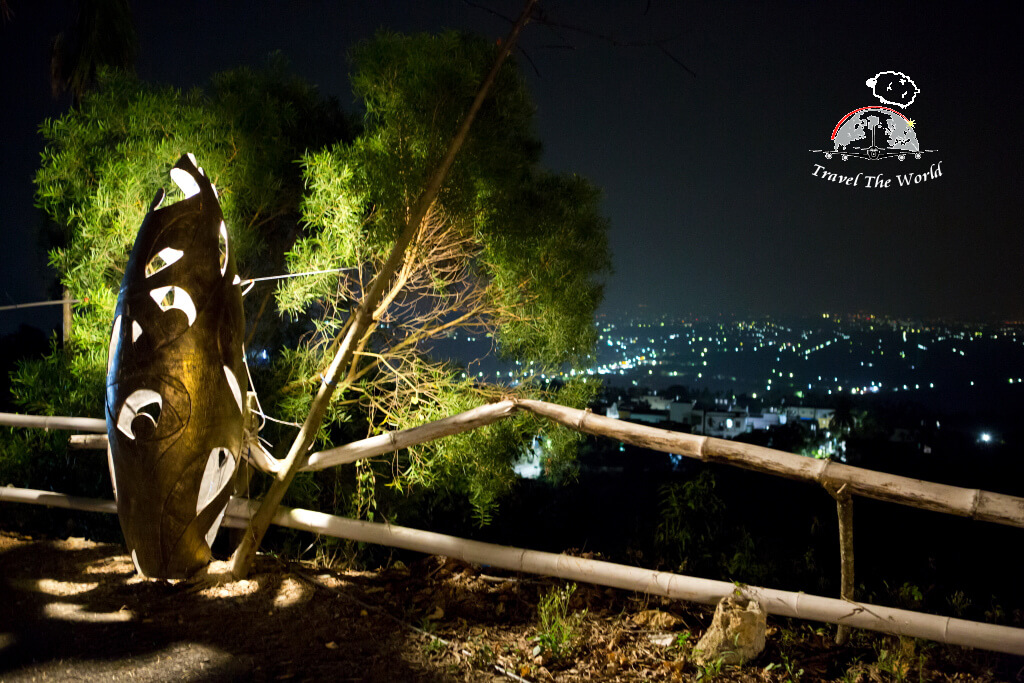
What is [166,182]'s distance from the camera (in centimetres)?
402

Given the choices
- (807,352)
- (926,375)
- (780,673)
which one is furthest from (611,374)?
(926,375)

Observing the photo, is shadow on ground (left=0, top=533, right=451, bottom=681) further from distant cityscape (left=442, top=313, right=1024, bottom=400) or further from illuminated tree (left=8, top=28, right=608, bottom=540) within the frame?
distant cityscape (left=442, top=313, right=1024, bottom=400)

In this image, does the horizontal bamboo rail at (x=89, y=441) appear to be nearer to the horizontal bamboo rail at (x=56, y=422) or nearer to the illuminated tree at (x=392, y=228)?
the horizontal bamboo rail at (x=56, y=422)

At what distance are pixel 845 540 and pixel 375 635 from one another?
1802mm

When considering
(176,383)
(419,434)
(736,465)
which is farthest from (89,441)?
(736,465)

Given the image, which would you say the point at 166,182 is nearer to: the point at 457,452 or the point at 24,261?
the point at 457,452

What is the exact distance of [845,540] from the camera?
97.7 inches

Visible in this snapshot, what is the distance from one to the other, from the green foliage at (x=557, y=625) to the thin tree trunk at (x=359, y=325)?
51.8 inches

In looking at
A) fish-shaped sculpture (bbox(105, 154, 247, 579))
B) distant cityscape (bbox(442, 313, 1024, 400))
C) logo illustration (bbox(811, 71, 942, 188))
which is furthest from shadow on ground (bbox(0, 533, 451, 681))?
logo illustration (bbox(811, 71, 942, 188))

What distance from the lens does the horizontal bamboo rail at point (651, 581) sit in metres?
2.29

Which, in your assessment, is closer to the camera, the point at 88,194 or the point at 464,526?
the point at 88,194

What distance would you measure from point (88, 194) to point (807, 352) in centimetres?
692

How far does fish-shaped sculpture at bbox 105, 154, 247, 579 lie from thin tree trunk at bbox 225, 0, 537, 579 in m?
0.32

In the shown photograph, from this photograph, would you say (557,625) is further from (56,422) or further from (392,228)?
(56,422)
